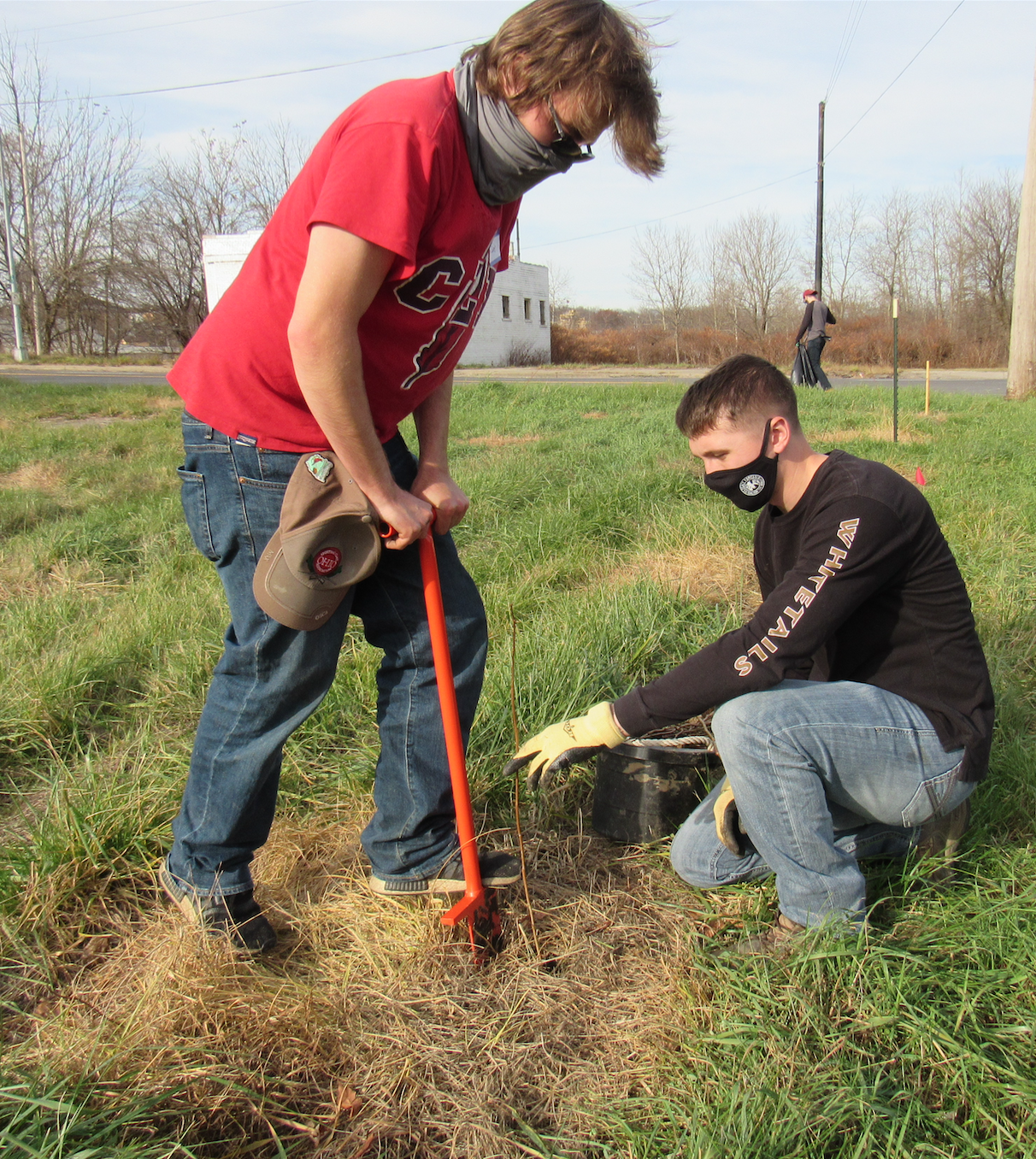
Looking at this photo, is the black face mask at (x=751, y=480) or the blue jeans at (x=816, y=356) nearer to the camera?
the black face mask at (x=751, y=480)

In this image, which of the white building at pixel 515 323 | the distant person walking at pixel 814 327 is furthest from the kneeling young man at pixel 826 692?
the white building at pixel 515 323

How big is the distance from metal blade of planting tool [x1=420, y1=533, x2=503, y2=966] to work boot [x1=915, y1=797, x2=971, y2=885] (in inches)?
38.8

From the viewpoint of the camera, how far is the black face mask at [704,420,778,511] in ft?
6.83

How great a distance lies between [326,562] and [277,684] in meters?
0.29

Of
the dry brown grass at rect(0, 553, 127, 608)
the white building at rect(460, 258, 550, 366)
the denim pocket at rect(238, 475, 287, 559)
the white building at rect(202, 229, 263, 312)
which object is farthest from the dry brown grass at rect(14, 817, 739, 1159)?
the white building at rect(460, 258, 550, 366)

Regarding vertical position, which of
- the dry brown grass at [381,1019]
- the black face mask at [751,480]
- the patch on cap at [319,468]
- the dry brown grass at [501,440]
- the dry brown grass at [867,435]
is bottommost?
the dry brown grass at [381,1019]

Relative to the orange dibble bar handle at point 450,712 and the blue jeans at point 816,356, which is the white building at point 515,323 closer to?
the blue jeans at point 816,356

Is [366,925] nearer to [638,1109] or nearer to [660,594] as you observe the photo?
[638,1109]

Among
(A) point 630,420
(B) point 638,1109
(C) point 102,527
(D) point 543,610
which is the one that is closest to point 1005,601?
(D) point 543,610

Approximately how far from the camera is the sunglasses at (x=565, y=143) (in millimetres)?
1657

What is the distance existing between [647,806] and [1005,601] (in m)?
2.20

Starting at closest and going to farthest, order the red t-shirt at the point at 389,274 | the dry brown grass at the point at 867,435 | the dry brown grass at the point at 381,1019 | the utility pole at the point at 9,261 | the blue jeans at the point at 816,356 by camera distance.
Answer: the red t-shirt at the point at 389,274 < the dry brown grass at the point at 381,1019 < the dry brown grass at the point at 867,435 < the blue jeans at the point at 816,356 < the utility pole at the point at 9,261

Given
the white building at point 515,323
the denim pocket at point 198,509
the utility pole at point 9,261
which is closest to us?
the denim pocket at point 198,509

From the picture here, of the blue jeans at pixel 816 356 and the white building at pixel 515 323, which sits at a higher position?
the white building at pixel 515 323
